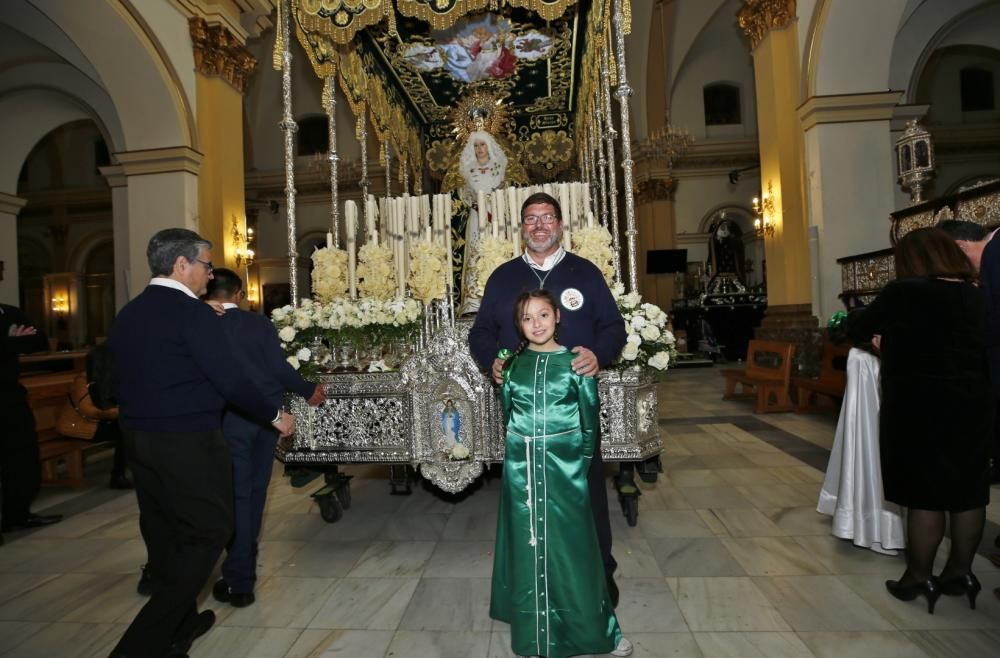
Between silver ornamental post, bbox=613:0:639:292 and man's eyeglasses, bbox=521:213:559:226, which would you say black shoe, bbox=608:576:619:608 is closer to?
man's eyeglasses, bbox=521:213:559:226

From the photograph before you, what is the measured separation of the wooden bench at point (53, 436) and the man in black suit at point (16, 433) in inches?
41.9

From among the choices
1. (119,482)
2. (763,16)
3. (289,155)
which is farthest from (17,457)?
(763,16)

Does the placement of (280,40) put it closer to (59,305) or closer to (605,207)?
(605,207)

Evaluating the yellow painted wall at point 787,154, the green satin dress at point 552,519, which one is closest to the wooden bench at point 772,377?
the yellow painted wall at point 787,154

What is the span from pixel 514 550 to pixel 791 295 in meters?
8.69

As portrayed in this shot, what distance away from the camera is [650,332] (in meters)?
3.90

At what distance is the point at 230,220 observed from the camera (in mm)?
10266

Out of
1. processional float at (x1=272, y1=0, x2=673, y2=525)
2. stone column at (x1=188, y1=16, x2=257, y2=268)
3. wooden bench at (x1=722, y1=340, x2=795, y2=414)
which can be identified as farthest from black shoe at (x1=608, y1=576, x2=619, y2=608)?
stone column at (x1=188, y1=16, x2=257, y2=268)

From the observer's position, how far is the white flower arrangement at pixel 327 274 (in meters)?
4.93

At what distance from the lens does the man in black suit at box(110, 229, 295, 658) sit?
7.77 ft

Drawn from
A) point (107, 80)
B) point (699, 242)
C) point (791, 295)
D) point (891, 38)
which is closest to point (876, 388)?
point (791, 295)

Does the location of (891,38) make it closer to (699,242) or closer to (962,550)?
(962,550)

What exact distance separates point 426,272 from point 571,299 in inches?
73.3

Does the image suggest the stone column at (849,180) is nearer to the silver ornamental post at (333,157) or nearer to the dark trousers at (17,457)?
the silver ornamental post at (333,157)
